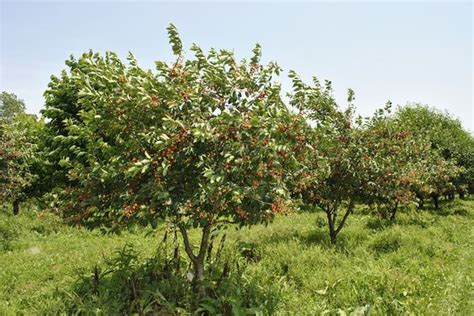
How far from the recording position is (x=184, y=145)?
21.0 feet

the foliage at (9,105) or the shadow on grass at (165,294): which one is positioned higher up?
the foliage at (9,105)

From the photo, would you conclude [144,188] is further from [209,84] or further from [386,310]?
[386,310]

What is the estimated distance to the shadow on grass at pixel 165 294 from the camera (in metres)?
6.98

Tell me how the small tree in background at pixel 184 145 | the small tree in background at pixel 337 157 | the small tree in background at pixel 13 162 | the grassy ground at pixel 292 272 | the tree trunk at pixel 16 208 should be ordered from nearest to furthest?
the small tree in background at pixel 184 145, the grassy ground at pixel 292 272, the small tree in background at pixel 337 157, the small tree in background at pixel 13 162, the tree trunk at pixel 16 208

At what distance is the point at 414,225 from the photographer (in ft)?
53.7

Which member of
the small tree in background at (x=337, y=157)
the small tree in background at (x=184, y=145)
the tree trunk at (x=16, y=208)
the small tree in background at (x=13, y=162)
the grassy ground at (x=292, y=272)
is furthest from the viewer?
→ the tree trunk at (x=16, y=208)

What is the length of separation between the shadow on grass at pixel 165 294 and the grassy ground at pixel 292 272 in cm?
4

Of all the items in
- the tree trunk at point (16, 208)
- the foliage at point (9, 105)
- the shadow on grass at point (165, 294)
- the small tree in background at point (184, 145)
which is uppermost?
the foliage at point (9, 105)

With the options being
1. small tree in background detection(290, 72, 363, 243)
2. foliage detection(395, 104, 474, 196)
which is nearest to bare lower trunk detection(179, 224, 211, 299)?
small tree in background detection(290, 72, 363, 243)

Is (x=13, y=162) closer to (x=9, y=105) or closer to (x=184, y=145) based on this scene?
(x=184, y=145)

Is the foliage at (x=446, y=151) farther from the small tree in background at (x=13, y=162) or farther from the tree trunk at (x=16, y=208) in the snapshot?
the tree trunk at (x=16, y=208)

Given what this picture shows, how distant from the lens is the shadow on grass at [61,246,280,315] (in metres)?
6.98

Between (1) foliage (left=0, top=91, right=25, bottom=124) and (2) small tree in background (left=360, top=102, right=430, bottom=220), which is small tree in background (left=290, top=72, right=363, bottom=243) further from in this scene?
(1) foliage (left=0, top=91, right=25, bottom=124)

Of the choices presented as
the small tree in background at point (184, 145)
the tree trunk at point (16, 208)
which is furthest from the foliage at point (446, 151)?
the tree trunk at point (16, 208)
